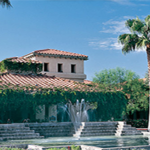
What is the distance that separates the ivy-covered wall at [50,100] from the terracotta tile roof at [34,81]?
145cm

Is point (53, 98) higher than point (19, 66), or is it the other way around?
point (19, 66)

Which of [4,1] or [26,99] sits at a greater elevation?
[4,1]

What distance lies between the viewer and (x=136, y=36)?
113 feet

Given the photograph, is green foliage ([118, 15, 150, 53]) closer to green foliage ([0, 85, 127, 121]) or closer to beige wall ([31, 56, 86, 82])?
green foliage ([0, 85, 127, 121])

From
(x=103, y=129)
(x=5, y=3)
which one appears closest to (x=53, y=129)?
(x=103, y=129)

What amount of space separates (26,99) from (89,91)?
5.38 m

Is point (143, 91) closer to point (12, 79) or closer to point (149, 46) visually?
point (149, 46)

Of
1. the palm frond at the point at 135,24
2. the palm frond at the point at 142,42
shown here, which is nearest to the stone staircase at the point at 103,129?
the palm frond at the point at 142,42

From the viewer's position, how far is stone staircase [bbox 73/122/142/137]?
25.2 m

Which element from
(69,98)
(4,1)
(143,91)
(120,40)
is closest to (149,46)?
(120,40)

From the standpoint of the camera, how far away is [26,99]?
83.1ft

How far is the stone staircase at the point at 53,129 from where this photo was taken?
83.1ft

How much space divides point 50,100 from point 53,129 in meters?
2.28

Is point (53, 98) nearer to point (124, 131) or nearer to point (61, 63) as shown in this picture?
point (124, 131)
